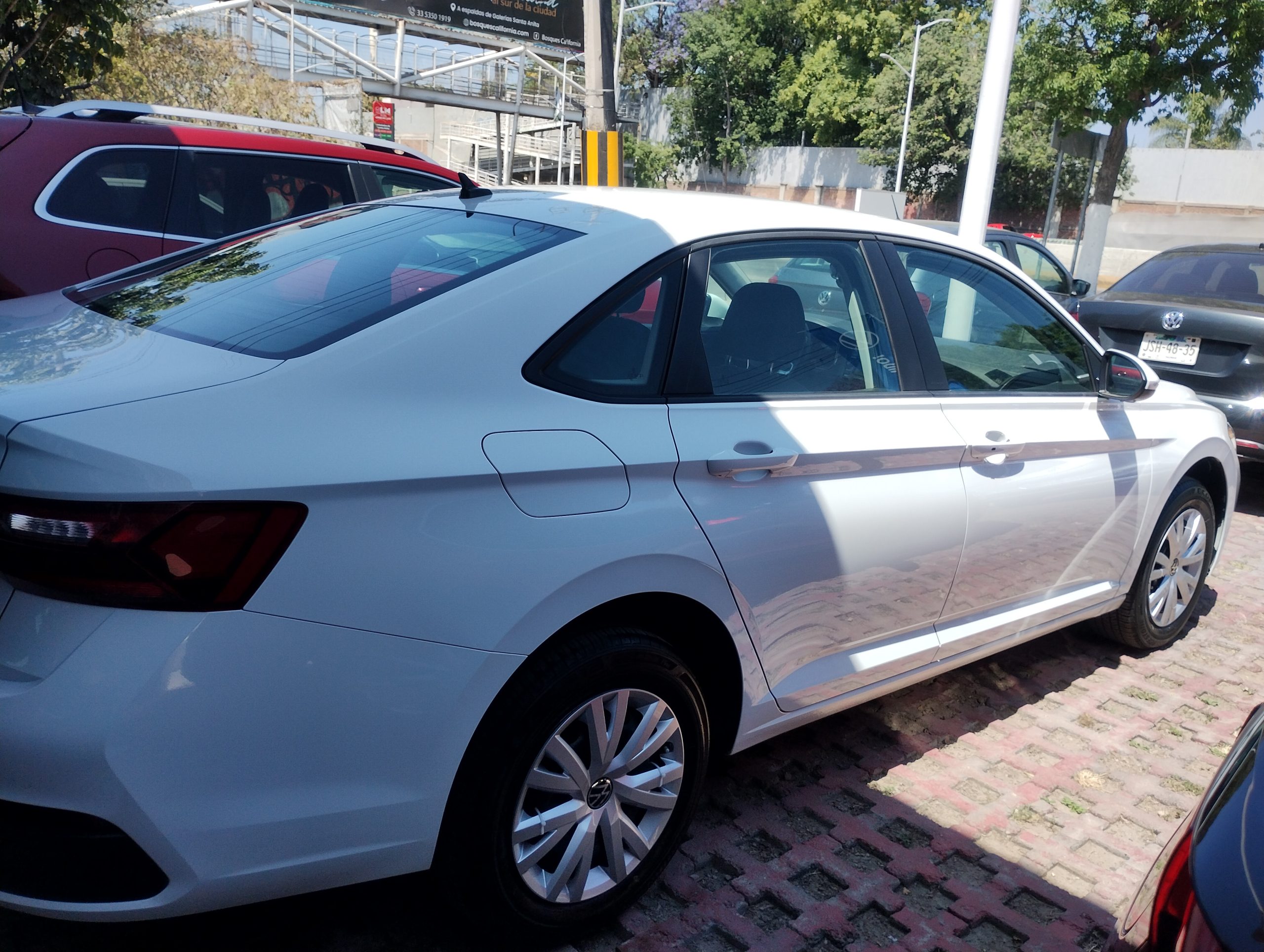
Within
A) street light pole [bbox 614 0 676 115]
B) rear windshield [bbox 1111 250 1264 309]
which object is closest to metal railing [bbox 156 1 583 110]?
street light pole [bbox 614 0 676 115]

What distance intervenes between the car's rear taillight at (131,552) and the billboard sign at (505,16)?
26.0m

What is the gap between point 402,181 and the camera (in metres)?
6.66

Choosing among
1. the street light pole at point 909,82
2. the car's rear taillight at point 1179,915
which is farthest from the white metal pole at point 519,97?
the car's rear taillight at point 1179,915

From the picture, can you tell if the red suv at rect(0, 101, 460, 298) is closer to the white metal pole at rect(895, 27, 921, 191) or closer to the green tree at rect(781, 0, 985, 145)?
the white metal pole at rect(895, 27, 921, 191)

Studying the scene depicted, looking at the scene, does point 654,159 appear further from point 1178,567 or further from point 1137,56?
point 1178,567

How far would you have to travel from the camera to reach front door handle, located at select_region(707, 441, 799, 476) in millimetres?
2469

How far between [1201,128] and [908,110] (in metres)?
19.7

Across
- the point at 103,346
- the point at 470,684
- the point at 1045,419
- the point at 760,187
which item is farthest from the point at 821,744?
the point at 760,187

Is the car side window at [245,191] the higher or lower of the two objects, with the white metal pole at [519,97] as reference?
lower

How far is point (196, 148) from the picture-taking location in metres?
5.60

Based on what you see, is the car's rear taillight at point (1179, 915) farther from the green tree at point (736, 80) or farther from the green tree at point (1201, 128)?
the green tree at point (736, 80)

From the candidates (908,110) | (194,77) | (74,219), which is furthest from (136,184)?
(908,110)

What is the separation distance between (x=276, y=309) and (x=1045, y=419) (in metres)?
2.46

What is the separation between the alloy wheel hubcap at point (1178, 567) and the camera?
4.40 m
